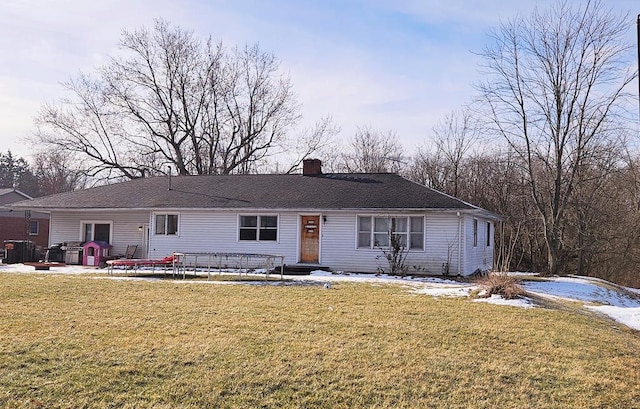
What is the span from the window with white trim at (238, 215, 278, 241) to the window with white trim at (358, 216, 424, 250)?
126 inches

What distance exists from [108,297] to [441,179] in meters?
26.7

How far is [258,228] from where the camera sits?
2058cm

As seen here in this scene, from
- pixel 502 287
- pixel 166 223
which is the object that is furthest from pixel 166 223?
pixel 502 287

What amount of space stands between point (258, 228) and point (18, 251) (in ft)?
33.3

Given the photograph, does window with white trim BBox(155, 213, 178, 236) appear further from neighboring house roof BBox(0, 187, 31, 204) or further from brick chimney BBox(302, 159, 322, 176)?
neighboring house roof BBox(0, 187, 31, 204)

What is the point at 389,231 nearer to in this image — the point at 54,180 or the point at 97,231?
the point at 97,231

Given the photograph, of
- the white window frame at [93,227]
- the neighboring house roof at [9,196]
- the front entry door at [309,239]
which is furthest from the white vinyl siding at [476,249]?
the neighboring house roof at [9,196]

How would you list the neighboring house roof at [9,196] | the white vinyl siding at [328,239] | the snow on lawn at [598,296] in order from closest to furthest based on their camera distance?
1. the snow on lawn at [598,296]
2. the white vinyl siding at [328,239]
3. the neighboring house roof at [9,196]

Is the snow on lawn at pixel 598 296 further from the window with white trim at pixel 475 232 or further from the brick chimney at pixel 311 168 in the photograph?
the brick chimney at pixel 311 168

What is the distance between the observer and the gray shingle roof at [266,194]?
19.7 metres

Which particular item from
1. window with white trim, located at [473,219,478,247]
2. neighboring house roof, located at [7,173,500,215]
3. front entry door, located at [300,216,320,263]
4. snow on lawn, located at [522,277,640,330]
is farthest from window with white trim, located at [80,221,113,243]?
snow on lawn, located at [522,277,640,330]

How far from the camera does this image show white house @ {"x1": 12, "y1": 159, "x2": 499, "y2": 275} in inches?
753

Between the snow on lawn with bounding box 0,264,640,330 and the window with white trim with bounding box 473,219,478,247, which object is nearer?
the snow on lawn with bounding box 0,264,640,330

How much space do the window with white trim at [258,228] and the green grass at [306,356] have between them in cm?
951
